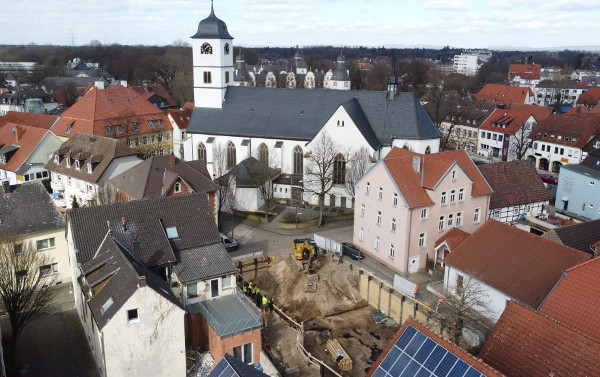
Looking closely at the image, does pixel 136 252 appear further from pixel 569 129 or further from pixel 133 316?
→ pixel 569 129

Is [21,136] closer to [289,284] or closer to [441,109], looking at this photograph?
[289,284]

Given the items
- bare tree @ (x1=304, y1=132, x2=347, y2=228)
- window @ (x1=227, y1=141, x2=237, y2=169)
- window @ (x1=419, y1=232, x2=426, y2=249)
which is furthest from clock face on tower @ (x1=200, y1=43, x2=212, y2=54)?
window @ (x1=419, y1=232, x2=426, y2=249)

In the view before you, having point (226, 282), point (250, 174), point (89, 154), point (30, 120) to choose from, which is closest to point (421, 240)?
point (226, 282)

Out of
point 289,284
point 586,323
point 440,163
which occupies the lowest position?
point 289,284

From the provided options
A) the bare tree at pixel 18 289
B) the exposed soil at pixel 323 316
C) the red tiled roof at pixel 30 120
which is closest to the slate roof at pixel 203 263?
the exposed soil at pixel 323 316

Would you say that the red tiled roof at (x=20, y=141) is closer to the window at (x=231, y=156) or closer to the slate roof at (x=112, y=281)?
the window at (x=231, y=156)

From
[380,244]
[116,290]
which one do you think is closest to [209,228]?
[116,290]
